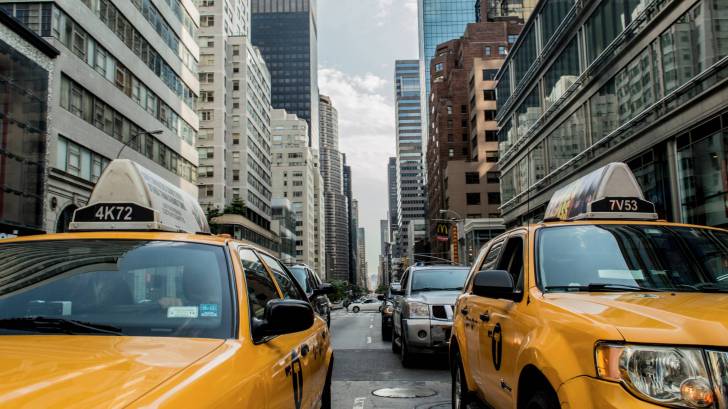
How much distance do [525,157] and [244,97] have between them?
181ft

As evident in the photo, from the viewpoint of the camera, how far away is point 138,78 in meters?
40.3

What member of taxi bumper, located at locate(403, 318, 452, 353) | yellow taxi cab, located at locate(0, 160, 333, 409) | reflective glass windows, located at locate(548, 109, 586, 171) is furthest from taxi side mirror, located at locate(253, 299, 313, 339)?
reflective glass windows, located at locate(548, 109, 586, 171)

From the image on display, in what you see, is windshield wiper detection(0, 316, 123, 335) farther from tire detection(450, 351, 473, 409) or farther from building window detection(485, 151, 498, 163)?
building window detection(485, 151, 498, 163)

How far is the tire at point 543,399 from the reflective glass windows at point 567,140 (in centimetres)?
2991

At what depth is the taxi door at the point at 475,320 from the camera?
528 cm

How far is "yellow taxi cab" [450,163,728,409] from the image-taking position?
2.80m

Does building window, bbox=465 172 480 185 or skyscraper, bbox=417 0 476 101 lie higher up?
skyscraper, bbox=417 0 476 101

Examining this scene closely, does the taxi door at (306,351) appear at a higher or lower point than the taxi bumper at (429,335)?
higher

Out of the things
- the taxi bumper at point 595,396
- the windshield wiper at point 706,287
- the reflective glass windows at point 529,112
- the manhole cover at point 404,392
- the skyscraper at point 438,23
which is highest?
the skyscraper at point 438,23

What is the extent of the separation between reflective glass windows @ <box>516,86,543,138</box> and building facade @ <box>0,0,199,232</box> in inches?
908

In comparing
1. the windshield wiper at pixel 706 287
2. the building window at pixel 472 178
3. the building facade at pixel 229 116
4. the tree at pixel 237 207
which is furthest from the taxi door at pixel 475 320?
the building window at pixel 472 178

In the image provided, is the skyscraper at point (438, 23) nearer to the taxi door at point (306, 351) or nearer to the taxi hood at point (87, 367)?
the taxi door at point (306, 351)

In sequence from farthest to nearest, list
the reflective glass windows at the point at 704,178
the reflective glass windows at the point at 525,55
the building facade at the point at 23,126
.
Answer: the reflective glass windows at the point at 525,55, the building facade at the point at 23,126, the reflective glass windows at the point at 704,178

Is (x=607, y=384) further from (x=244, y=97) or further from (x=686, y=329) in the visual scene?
(x=244, y=97)
